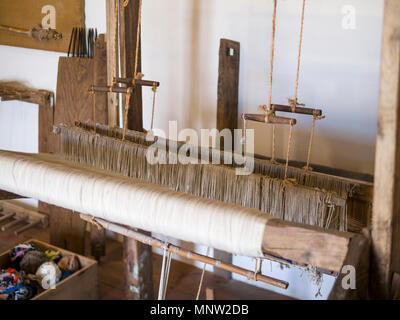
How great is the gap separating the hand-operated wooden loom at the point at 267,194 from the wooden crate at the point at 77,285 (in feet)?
2.36

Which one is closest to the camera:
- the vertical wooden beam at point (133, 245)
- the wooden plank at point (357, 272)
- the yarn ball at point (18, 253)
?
the wooden plank at point (357, 272)

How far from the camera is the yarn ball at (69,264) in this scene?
2.41 metres

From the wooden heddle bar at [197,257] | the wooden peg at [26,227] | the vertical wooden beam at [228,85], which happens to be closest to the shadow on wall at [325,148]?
the vertical wooden beam at [228,85]

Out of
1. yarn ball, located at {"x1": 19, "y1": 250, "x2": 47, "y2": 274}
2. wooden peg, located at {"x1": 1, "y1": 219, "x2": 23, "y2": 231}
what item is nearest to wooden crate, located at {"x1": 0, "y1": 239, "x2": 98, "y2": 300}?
yarn ball, located at {"x1": 19, "y1": 250, "x2": 47, "y2": 274}

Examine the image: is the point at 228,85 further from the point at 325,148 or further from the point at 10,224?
the point at 10,224

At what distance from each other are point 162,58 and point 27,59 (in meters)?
1.14

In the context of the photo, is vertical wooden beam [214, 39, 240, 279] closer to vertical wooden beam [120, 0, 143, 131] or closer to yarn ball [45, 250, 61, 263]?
vertical wooden beam [120, 0, 143, 131]

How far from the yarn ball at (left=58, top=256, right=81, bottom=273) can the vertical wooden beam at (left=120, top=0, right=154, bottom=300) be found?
0.42 m

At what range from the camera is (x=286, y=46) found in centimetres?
226

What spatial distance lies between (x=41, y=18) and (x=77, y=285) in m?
1.82

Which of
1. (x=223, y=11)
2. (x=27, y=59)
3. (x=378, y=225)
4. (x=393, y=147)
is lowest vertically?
(x=378, y=225)

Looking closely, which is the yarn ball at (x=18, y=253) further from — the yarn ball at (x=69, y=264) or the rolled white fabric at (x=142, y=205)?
the rolled white fabric at (x=142, y=205)

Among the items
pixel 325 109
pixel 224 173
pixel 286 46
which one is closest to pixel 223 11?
pixel 286 46

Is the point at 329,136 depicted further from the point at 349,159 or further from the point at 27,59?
the point at 27,59
